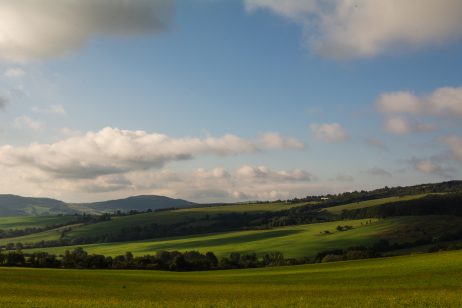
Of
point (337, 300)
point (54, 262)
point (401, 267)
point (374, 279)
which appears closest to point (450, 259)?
point (401, 267)

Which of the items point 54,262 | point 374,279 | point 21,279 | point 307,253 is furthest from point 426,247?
point 21,279

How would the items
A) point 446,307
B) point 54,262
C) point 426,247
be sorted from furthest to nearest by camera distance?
point 426,247, point 54,262, point 446,307

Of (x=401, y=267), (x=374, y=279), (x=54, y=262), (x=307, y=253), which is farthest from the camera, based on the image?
(x=307, y=253)

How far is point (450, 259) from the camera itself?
278ft

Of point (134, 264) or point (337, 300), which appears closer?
point (337, 300)

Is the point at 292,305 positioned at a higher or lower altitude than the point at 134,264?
higher

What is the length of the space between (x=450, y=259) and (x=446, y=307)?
5769 cm

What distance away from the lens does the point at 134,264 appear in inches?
4985

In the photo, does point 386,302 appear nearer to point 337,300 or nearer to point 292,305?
point 337,300

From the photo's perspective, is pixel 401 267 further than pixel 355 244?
No

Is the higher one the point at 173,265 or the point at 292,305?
the point at 292,305

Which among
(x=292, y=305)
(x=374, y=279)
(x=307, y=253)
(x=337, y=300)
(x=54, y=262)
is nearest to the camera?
(x=292, y=305)

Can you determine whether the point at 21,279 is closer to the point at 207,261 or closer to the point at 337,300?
the point at 337,300

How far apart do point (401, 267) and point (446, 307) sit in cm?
5176
